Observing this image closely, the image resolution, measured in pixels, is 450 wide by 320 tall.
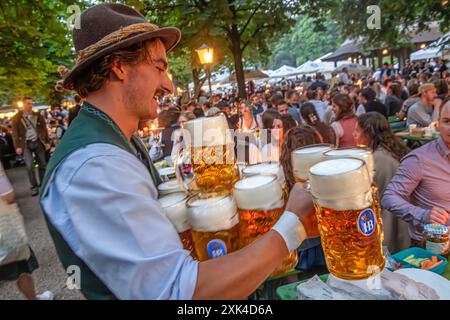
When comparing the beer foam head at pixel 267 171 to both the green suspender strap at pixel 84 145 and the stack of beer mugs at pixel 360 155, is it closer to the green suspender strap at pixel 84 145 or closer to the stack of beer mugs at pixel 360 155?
the stack of beer mugs at pixel 360 155

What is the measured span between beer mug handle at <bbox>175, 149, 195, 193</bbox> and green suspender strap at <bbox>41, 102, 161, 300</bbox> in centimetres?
23

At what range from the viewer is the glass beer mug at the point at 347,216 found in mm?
792

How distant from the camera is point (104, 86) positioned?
103 cm

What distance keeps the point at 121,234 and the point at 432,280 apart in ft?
3.39

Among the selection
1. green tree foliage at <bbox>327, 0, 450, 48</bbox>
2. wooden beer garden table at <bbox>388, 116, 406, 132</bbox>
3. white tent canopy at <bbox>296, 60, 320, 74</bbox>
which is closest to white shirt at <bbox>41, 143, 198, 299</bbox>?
wooden beer garden table at <bbox>388, 116, 406, 132</bbox>

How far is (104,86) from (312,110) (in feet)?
14.0

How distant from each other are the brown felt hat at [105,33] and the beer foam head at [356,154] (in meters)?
0.60

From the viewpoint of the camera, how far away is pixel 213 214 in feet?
2.95

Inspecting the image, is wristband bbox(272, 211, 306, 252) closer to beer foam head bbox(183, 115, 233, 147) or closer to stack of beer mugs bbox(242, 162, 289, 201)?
stack of beer mugs bbox(242, 162, 289, 201)

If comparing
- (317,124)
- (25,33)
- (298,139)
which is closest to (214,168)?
(298,139)

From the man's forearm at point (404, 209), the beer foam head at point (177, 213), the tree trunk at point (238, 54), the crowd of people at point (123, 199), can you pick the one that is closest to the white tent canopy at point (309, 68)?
the tree trunk at point (238, 54)

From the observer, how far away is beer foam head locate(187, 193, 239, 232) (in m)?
0.90
